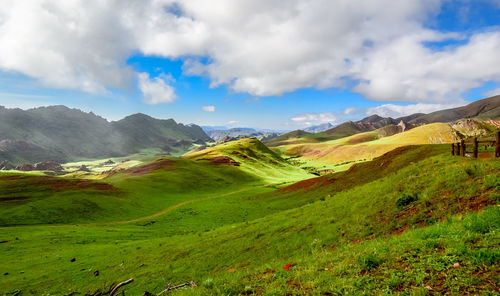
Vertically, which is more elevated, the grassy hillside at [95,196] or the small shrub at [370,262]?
the small shrub at [370,262]

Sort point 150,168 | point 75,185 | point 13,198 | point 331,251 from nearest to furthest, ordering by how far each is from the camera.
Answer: point 331,251 → point 13,198 → point 75,185 → point 150,168

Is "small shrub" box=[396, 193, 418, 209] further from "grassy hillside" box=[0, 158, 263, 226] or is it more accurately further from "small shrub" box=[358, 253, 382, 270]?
"grassy hillside" box=[0, 158, 263, 226]

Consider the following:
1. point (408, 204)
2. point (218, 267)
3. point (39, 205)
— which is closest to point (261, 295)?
point (218, 267)

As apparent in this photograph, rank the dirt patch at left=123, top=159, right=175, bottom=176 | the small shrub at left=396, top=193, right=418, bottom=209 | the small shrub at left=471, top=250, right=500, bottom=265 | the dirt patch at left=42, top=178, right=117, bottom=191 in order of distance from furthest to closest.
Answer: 1. the dirt patch at left=123, top=159, right=175, bottom=176
2. the dirt patch at left=42, top=178, right=117, bottom=191
3. the small shrub at left=396, top=193, right=418, bottom=209
4. the small shrub at left=471, top=250, right=500, bottom=265

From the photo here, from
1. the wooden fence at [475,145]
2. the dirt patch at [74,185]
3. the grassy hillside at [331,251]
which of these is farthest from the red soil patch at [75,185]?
the wooden fence at [475,145]

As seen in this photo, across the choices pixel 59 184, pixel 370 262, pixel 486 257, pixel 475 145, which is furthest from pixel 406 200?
pixel 59 184

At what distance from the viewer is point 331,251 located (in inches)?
608

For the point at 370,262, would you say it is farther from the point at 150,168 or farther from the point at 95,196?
the point at 150,168

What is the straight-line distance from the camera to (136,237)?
4091 centimetres

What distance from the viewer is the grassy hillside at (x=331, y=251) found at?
9172mm

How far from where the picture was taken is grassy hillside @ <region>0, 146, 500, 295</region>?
9.17 metres

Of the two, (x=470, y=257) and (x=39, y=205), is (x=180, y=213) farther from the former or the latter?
(x=470, y=257)

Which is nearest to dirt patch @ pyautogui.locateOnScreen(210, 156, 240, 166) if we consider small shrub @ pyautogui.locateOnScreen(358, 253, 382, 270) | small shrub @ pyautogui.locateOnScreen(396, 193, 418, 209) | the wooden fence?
the wooden fence

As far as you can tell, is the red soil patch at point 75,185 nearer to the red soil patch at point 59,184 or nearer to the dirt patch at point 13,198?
the red soil patch at point 59,184
